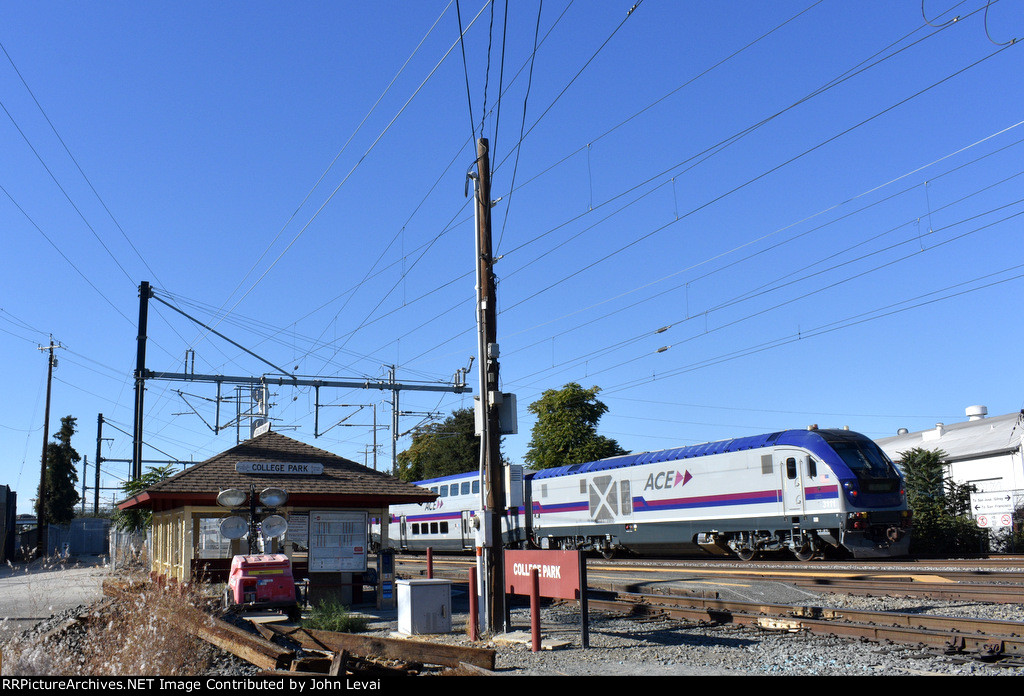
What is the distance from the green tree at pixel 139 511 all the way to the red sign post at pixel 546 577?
22064 mm

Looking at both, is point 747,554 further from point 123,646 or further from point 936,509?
point 123,646

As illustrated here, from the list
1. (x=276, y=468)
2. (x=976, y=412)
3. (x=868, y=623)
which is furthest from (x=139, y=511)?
(x=976, y=412)

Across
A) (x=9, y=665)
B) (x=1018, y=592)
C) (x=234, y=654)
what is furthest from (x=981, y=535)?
(x=9, y=665)

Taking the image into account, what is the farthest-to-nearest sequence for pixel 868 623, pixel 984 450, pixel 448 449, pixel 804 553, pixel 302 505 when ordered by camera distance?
Answer: pixel 448 449 < pixel 984 450 < pixel 804 553 < pixel 302 505 < pixel 868 623

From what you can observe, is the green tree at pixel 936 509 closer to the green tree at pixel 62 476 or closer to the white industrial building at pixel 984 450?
the white industrial building at pixel 984 450

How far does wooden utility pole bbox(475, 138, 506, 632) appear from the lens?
12250 millimetres

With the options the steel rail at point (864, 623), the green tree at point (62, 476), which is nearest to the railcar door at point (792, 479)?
the steel rail at point (864, 623)

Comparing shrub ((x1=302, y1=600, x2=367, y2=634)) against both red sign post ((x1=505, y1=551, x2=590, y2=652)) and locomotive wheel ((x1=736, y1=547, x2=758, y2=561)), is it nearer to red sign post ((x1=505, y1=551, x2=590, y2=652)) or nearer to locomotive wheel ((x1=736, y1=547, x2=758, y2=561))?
red sign post ((x1=505, y1=551, x2=590, y2=652))

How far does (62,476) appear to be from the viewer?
62906mm

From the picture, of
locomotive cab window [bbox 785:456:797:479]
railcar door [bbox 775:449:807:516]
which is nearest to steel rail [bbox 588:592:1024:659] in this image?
railcar door [bbox 775:449:807:516]

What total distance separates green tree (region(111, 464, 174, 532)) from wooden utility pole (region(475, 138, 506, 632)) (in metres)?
21.7

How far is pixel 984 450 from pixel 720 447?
62.9 feet
